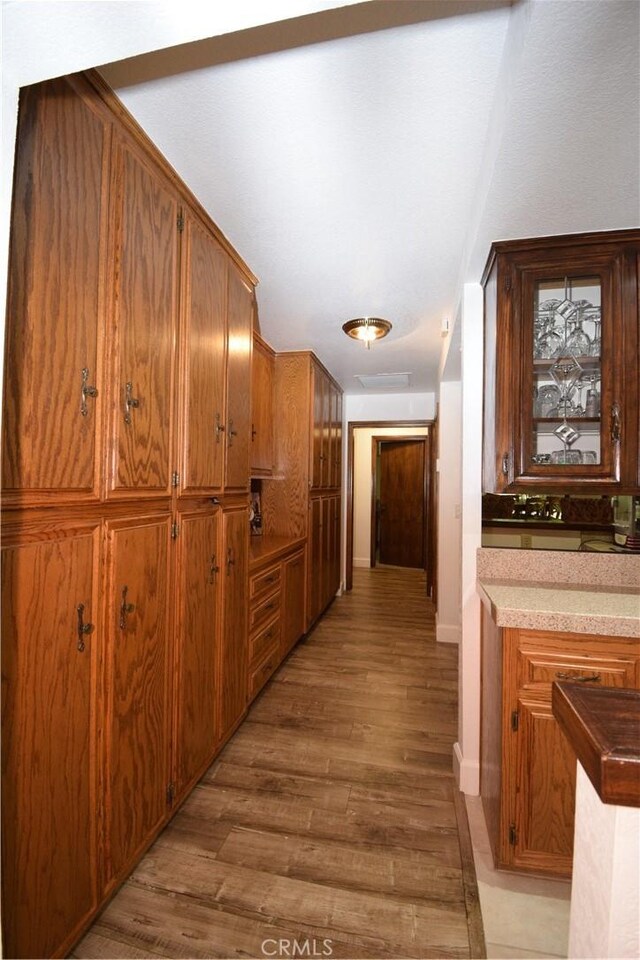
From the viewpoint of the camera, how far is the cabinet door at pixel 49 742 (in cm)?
94

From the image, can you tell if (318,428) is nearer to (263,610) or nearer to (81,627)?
(263,610)

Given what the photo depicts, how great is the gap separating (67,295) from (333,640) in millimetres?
3259

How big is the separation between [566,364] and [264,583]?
196 centimetres

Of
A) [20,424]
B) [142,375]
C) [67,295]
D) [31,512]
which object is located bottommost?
[31,512]

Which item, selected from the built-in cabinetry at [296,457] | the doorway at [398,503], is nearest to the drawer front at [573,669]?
the built-in cabinetry at [296,457]

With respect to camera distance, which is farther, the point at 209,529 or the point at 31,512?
the point at 209,529

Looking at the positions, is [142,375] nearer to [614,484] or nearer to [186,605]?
[186,605]

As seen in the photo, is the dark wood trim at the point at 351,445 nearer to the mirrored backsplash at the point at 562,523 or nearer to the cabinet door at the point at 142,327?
the mirrored backsplash at the point at 562,523

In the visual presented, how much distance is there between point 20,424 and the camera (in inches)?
36.9

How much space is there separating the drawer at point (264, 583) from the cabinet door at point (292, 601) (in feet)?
0.56

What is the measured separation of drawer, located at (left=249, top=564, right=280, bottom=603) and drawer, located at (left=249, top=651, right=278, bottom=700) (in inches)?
16.7

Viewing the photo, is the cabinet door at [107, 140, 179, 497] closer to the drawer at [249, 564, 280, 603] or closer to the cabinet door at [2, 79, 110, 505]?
the cabinet door at [2, 79, 110, 505]

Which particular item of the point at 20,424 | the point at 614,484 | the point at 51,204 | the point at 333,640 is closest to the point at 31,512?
the point at 20,424

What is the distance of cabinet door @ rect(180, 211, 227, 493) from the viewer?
63.9 inches
